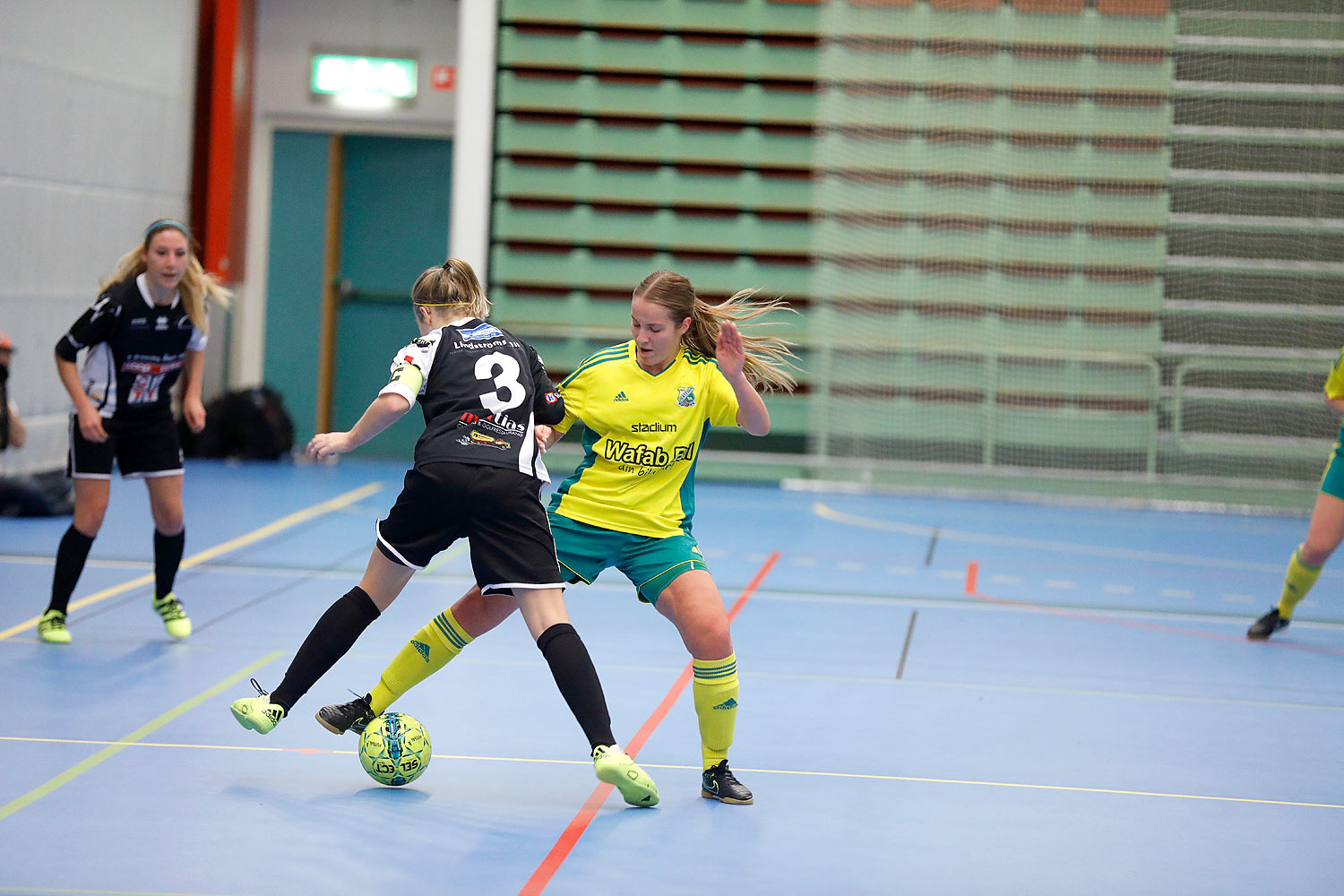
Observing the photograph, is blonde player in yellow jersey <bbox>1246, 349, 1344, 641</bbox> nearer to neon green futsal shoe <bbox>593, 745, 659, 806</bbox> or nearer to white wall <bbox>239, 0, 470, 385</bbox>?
neon green futsal shoe <bbox>593, 745, 659, 806</bbox>

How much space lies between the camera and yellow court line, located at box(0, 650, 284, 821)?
3.58 meters

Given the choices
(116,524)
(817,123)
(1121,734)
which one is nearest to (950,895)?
(1121,734)

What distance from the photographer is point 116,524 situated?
335 inches

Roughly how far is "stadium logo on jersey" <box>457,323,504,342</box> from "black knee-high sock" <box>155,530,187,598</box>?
2417mm

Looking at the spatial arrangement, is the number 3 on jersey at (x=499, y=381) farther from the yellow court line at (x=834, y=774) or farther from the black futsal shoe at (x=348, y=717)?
the yellow court line at (x=834, y=774)

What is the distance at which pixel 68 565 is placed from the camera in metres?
5.52

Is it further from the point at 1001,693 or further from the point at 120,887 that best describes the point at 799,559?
the point at 120,887

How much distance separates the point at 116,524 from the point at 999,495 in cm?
699

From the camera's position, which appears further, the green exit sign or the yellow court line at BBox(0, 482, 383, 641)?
the green exit sign

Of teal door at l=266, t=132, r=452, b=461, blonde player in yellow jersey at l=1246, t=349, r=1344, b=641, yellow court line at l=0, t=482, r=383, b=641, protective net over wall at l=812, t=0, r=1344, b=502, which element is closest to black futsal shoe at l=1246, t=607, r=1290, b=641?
blonde player in yellow jersey at l=1246, t=349, r=1344, b=641

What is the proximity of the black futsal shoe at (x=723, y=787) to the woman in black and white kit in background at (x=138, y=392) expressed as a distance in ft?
8.86

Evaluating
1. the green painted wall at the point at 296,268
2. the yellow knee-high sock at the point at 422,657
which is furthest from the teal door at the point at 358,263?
the yellow knee-high sock at the point at 422,657

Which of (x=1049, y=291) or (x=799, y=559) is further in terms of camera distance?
(x=1049, y=291)

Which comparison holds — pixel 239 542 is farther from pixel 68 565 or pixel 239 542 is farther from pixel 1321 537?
pixel 1321 537
